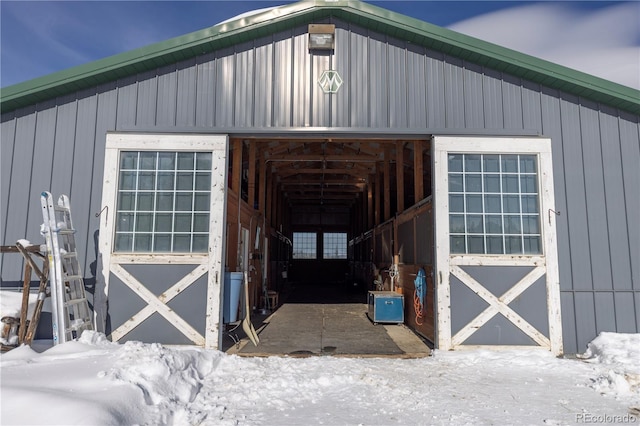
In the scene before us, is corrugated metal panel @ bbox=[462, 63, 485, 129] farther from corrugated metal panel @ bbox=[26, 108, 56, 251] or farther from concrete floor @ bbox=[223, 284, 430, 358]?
corrugated metal panel @ bbox=[26, 108, 56, 251]

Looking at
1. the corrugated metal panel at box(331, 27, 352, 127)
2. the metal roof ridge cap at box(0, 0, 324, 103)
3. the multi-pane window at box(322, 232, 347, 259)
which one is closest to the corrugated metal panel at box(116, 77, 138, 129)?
the metal roof ridge cap at box(0, 0, 324, 103)

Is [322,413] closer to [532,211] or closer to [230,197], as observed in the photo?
[532,211]

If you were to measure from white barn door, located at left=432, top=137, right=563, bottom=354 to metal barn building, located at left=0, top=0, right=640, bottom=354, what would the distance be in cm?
2

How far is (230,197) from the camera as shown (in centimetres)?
843

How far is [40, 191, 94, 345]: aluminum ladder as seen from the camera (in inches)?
214

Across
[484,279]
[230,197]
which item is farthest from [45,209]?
[484,279]

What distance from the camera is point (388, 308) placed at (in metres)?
9.51

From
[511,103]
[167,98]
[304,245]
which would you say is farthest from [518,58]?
[304,245]

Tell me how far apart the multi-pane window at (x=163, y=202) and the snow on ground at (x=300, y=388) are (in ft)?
5.25

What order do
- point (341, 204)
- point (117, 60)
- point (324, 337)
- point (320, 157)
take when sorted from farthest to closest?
point (341, 204) < point (320, 157) < point (324, 337) < point (117, 60)

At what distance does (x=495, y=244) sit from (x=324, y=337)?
3554 millimetres

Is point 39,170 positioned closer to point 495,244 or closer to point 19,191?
point 19,191

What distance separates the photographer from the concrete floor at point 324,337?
6520mm

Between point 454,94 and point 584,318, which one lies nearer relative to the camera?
point 584,318
